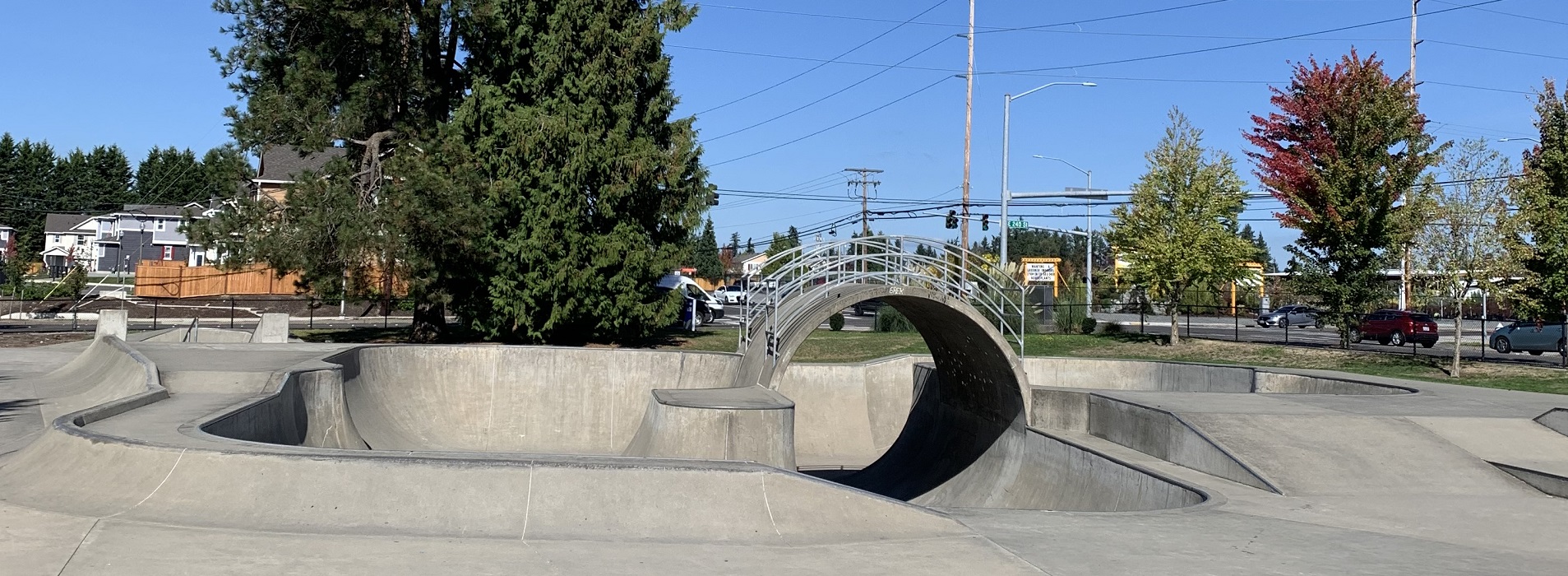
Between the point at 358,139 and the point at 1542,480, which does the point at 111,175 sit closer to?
Result: the point at 358,139

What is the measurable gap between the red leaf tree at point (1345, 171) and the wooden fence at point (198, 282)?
4896 cm

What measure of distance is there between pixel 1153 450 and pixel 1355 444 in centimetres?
267

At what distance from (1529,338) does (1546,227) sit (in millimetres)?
13956

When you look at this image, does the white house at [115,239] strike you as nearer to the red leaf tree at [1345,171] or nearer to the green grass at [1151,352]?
the green grass at [1151,352]

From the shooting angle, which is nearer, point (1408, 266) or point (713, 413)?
point (713, 413)

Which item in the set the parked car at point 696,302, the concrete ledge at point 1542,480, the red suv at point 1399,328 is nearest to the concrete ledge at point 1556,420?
the concrete ledge at point 1542,480

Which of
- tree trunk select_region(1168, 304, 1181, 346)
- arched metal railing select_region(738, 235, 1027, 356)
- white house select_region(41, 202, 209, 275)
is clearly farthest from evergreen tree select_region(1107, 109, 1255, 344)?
white house select_region(41, 202, 209, 275)

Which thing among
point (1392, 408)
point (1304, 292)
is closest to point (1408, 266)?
point (1304, 292)

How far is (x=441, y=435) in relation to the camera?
2094 centimetres

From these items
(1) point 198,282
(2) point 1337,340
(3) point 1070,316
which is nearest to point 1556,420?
(3) point 1070,316

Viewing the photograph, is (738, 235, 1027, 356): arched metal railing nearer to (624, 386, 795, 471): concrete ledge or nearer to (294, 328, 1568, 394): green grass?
(624, 386, 795, 471): concrete ledge

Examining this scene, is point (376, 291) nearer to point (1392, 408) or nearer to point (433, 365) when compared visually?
point (433, 365)

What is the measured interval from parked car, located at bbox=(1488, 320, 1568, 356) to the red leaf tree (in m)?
8.13

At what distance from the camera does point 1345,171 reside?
27922mm
